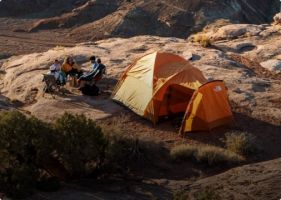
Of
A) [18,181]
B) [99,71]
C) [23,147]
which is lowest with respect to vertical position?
[18,181]

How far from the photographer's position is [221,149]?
1409cm

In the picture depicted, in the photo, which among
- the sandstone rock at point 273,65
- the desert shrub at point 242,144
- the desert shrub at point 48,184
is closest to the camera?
the desert shrub at point 48,184

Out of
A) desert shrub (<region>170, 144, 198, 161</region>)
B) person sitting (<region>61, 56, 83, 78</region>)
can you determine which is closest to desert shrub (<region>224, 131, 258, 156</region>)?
desert shrub (<region>170, 144, 198, 161</region>)

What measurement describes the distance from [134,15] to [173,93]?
3223 cm

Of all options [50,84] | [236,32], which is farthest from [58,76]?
[236,32]

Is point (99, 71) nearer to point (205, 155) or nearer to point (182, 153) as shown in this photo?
point (182, 153)

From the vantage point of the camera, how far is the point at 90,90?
57.4 ft

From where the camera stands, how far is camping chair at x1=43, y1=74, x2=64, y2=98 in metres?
17.5

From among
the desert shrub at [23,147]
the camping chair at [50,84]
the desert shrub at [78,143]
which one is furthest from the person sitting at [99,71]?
the desert shrub at [23,147]

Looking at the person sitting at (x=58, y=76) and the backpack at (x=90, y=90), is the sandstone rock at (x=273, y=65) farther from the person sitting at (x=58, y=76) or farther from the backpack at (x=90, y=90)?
the person sitting at (x=58, y=76)

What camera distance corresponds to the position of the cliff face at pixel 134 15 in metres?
46.3

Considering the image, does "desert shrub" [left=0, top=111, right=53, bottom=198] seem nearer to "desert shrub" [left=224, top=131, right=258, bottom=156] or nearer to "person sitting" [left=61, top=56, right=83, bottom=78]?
"desert shrub" [left=224, top=131, right=258, bottom=156]

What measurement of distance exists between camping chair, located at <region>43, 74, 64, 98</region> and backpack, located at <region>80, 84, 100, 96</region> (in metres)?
0.82

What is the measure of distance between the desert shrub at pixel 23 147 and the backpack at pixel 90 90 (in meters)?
6.02
